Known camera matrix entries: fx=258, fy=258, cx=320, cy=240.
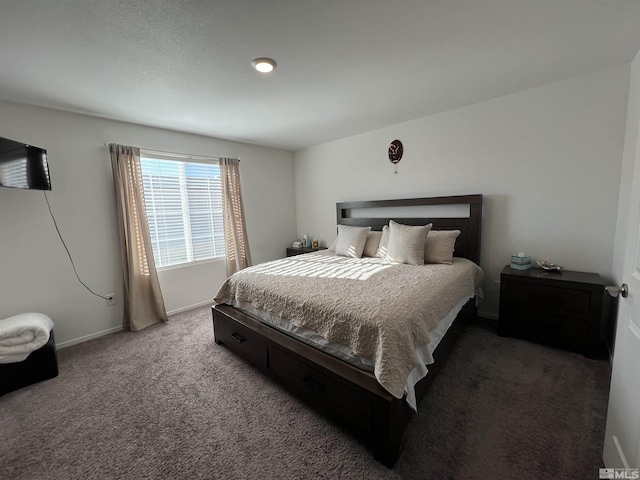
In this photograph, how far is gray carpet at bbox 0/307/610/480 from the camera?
53.4 inches

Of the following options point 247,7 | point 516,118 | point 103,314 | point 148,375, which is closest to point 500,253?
point 516,118

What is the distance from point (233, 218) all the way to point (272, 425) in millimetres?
2954

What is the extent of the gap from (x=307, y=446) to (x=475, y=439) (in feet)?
3.16

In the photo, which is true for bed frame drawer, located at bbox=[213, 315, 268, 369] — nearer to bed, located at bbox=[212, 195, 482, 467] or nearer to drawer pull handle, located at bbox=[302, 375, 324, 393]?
bed, located at bbox=[212, 195, 482, 467]

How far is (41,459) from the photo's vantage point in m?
1.47

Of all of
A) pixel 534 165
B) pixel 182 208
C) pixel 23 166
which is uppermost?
pixel 23 166

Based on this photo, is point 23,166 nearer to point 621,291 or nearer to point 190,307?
point 190,307

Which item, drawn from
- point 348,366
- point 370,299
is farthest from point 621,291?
point 348,366

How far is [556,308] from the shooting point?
229 centimetres

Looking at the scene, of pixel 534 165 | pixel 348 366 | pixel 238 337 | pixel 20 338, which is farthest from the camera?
pixel 534 165

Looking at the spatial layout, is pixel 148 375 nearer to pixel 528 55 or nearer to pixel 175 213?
pixel 175 213

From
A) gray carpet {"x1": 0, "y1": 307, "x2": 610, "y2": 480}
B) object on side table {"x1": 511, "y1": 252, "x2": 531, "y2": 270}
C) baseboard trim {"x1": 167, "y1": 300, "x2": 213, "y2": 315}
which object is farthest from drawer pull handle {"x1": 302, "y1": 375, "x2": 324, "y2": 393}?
baseboard trim {"x1": 167, "y1": 300, "x2": 213, "y2": 315}

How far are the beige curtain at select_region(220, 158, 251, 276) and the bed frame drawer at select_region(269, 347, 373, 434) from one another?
233 cm

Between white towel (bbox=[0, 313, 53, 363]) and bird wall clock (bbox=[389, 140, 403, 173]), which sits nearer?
white towel (bbox=[0, 313, 53, 363])
